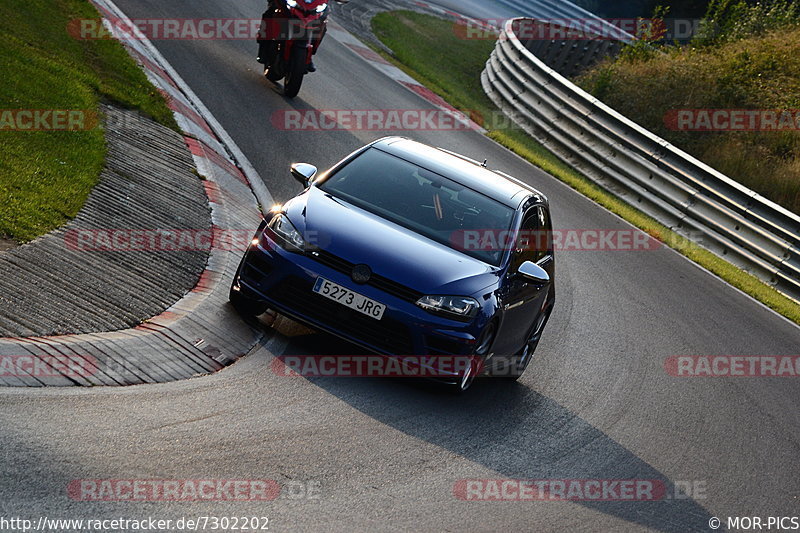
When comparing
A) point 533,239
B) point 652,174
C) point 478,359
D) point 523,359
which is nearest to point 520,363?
point 523,359

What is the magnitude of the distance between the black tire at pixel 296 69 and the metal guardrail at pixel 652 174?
20.9ft

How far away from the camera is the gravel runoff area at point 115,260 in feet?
23.8

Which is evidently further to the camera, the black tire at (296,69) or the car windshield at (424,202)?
the black tire at (296,69)

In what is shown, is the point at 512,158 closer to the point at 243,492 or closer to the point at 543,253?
the point at 543,253

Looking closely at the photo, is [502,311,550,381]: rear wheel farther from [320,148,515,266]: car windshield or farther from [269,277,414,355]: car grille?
[269,277,414,355]: car grille

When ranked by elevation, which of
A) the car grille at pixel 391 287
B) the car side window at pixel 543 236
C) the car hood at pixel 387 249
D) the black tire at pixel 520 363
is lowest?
the black tire at pixel 520 363

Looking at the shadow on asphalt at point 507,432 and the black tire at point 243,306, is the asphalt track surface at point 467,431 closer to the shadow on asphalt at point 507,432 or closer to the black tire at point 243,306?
the shadow on asphalt at point 507,432

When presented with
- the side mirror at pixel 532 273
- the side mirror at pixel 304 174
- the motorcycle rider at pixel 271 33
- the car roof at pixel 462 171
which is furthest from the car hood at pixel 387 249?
the motorcycle rider at pixel 271 33

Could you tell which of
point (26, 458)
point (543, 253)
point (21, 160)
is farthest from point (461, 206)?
point (26, 458)

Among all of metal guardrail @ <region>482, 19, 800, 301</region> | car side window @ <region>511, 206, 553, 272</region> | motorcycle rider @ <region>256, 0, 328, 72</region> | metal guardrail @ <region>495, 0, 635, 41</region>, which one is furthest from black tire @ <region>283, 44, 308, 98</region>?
metal guardrail @ <region>495, 0, 635, 41</region>

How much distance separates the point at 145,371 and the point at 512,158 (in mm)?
13880

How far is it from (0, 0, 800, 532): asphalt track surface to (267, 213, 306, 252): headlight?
83 cm

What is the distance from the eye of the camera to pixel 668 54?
27.1 m

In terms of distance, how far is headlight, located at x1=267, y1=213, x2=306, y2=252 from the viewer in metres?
8.13
